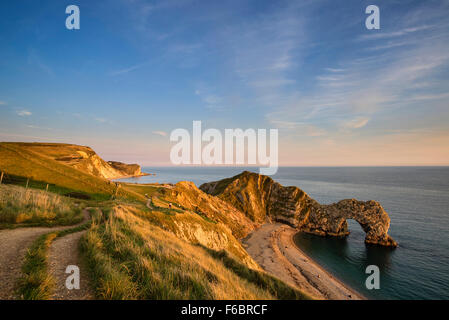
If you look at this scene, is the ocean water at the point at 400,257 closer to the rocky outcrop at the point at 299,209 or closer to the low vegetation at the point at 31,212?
the rocky outcrop at the point at 299,209

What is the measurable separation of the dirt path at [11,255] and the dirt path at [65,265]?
88 cm

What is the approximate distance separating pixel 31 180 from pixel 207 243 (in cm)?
3451

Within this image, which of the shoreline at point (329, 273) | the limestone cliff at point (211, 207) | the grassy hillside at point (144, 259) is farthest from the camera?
the limestone cliff at point (211, 207)

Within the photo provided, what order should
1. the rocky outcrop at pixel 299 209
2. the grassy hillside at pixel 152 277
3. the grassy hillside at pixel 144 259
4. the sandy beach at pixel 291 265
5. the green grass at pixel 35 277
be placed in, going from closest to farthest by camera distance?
Result: the green grass at pixel 35 277 → the grassy hillside at pixel 152 277 → the grassy hillside at pixel 144 259 → the sandy beach at pixel 291 265 → the rocky outcrop at pixel 299 209

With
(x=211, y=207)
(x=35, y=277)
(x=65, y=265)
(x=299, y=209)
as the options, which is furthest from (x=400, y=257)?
(x=35, y=277)

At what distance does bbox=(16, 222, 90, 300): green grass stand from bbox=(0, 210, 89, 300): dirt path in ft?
0.50

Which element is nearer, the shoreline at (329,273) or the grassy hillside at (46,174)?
the grassy hillside at (46,174)

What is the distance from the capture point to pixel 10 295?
4.77 m

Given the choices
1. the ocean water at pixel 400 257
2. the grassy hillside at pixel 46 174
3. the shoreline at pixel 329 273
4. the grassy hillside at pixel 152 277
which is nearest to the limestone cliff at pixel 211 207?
the shoreline at pixel 329 273

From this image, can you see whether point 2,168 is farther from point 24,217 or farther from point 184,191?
point 184,191

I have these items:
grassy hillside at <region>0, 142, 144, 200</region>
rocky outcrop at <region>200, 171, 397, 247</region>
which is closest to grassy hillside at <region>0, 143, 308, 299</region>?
grassy hillside at <region>0, 142, 144, 200</region>

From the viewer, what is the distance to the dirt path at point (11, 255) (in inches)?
200

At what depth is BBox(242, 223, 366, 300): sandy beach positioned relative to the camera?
35969 mm
